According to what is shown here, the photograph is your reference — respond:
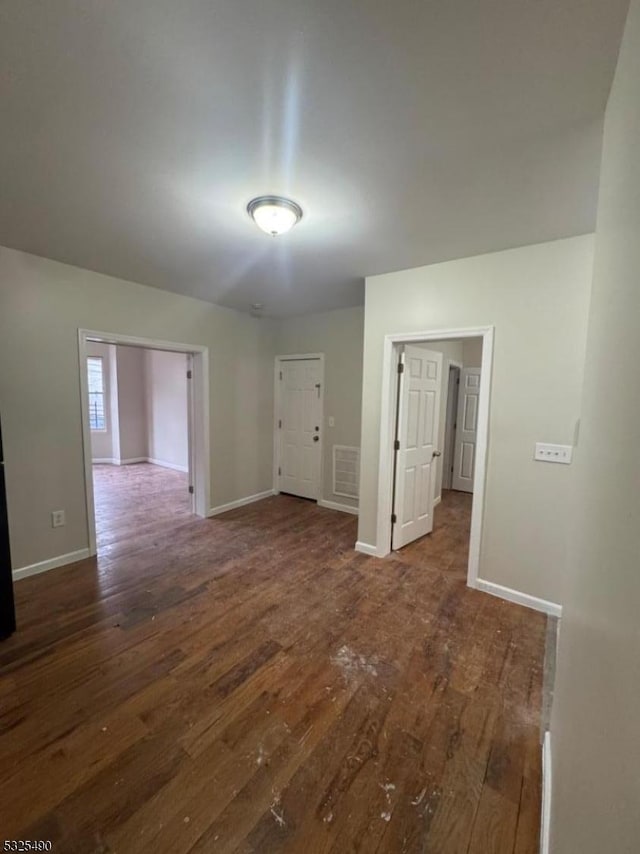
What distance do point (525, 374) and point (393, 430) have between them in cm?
110

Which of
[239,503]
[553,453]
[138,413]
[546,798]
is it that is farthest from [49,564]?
[138,413]

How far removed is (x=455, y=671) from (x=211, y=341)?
375 cm

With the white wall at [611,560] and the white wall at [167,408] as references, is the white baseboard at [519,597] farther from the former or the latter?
the white wall at [167,408]

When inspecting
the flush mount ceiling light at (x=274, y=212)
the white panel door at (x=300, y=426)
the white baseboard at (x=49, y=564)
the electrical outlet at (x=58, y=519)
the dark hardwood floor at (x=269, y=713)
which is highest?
the flush mount ceiling light at (x=274, y=212)

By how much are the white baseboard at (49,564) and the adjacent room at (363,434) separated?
0.03 meters

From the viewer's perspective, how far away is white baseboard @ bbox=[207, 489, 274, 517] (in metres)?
4.23

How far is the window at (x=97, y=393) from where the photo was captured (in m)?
6.84

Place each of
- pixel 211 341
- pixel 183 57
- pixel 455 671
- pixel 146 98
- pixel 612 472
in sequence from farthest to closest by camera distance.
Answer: pixel 211 341
pixel 455 671
pixel 146 98
pixel 183 57
pixel 612 472

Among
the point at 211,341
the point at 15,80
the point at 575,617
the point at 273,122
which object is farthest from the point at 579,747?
the point at 211,341

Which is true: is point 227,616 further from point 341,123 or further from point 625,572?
point 341,123

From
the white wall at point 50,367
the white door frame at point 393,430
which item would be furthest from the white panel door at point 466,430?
the white wall at point 50,367

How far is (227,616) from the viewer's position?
2322 millimetres

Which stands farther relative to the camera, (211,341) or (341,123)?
(211,341)

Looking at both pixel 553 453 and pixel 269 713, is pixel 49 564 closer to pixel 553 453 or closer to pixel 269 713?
pixel 269 713
